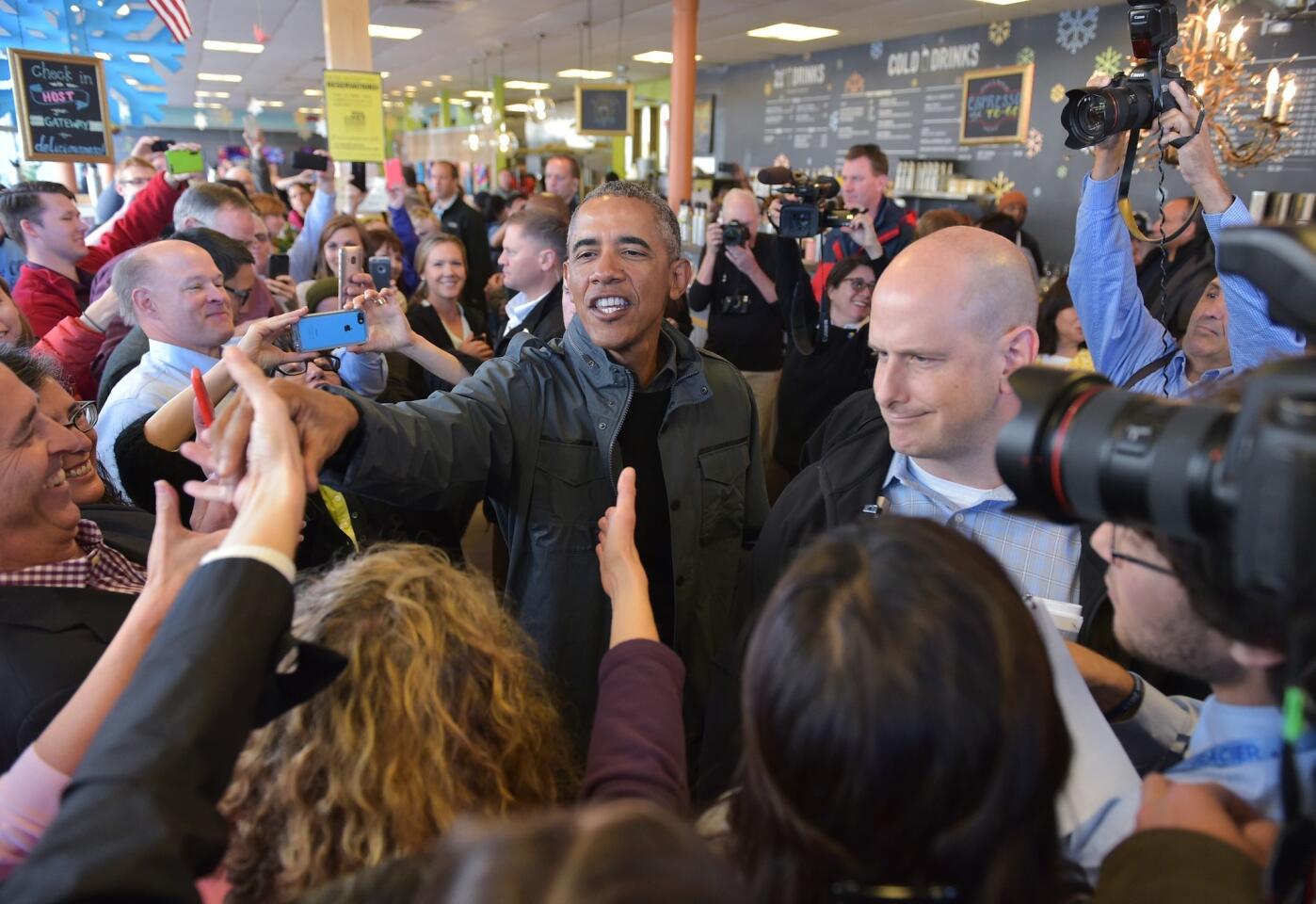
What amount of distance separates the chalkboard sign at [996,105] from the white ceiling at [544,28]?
0.51 meters

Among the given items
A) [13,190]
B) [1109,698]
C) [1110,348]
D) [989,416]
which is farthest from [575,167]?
[1109,698]

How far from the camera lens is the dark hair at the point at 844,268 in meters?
3.33

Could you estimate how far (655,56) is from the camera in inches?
473

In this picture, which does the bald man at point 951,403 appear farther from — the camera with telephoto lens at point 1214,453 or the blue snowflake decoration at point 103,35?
the blue snowflake decoration at point 103,35

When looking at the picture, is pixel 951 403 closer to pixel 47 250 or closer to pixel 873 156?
pixel 873 156

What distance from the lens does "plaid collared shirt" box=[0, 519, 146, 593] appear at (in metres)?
1.12

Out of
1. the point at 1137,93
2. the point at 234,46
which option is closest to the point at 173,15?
the point at 1137,93

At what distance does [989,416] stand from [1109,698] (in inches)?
20.0

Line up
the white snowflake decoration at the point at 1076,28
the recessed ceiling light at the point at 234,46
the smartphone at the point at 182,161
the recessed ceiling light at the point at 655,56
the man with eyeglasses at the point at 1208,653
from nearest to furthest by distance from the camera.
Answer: the man with eyeglasses at the point at 1208,653
the smartphone at the point at 182,161
the white snowflake decoration at the point at 1076,28
the recessed ceiling light at the point at 234,46
the recessed ceiling light at the point at 655,56

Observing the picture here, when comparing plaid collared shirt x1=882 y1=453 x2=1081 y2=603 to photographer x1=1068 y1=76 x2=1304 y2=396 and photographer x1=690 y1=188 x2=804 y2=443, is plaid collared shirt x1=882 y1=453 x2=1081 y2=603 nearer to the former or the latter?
photographer x1=1068 y1=76 x2=1304 y2=396

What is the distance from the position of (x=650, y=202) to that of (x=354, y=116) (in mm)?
3485

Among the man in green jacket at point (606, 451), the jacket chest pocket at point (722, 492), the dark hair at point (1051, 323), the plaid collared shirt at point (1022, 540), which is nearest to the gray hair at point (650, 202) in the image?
the man in green jacket at point (606, 451)

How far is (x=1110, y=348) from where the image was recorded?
2.13 meters

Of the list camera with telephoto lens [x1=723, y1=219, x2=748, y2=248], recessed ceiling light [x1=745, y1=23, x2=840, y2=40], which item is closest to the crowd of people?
camera with telephoto lens [x1=723, y1=219, x2=748, y2=248]
